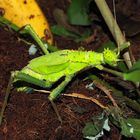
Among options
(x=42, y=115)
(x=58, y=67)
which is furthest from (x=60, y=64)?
(x=42, y=115)

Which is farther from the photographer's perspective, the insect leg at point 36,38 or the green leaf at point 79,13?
the green leaf at point 79,13

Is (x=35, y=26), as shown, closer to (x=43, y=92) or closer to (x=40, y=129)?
(x=43, y=92)

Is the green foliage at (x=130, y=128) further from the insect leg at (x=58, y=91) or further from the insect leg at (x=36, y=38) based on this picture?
the insect leg at (x=36, y=38)

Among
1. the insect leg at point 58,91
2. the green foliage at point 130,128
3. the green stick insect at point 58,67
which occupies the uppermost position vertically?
the green stick insect at point 58,67

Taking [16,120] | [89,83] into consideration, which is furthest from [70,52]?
[16,120]

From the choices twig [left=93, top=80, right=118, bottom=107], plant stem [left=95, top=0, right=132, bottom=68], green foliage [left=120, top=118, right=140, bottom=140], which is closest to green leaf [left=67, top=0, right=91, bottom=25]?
plant stem [left=95, top=0, right=132, bottom=68]

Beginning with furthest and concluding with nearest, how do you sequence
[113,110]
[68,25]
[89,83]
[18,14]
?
1. [68,25]
2. [18,14]
3. [89,83]
4. [113,110]

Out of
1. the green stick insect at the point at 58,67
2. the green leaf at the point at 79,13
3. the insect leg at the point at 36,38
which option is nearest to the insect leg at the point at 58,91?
the green stick insect at the point at 58,67
